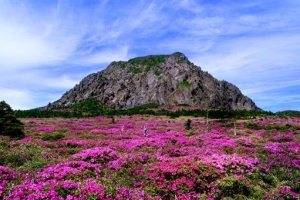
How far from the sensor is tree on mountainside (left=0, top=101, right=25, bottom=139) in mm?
28733

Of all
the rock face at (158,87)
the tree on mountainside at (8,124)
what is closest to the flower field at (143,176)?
the tree on mountainside at (8,124)

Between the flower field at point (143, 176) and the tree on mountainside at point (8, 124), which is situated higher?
the tree on mountainside at point (8, 124)

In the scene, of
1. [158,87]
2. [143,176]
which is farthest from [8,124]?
[158,87]

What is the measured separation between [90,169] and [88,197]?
18.6ft

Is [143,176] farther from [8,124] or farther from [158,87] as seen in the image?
[158,87]

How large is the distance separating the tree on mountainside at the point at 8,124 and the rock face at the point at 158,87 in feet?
313

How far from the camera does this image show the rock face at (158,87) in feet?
440

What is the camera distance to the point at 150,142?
26.5 meters

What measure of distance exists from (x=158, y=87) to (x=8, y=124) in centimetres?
11214

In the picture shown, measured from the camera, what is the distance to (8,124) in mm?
29359

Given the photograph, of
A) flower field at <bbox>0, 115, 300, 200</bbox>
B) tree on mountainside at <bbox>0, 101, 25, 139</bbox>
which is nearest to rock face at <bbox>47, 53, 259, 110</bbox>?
tree on mountainside at <bbox>0, 101, 25, 139</bbox>

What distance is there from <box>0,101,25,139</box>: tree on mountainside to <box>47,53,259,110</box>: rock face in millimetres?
95376

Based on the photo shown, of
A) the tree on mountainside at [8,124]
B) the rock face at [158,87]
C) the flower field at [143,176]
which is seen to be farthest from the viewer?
the rock face at [158,87]

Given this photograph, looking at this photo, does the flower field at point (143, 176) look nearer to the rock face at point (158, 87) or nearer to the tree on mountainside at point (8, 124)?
the tree on mountainside at point (8, 124)
